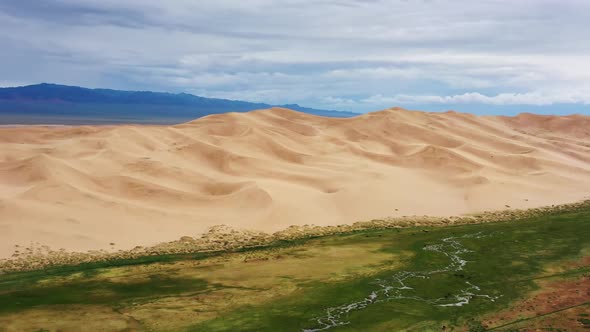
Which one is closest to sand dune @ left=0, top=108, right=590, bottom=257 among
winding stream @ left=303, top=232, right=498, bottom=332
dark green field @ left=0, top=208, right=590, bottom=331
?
dark green field @ left=0, top=208, right=590, bottom=331

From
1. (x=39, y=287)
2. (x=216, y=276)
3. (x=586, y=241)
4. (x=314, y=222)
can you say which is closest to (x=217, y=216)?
(x=314, y=222)

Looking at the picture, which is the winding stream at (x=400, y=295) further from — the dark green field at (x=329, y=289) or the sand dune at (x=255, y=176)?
the sand dune at (x=255, y=176)

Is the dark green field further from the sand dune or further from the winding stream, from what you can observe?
the sand dune

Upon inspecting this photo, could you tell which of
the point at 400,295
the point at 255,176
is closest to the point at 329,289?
the point at 400,295

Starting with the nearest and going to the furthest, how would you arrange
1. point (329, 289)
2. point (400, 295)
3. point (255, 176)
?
point (400, 295) → point (329, 289) → point (255, 176)

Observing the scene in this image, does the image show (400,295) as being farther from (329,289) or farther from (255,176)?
(255,176)
